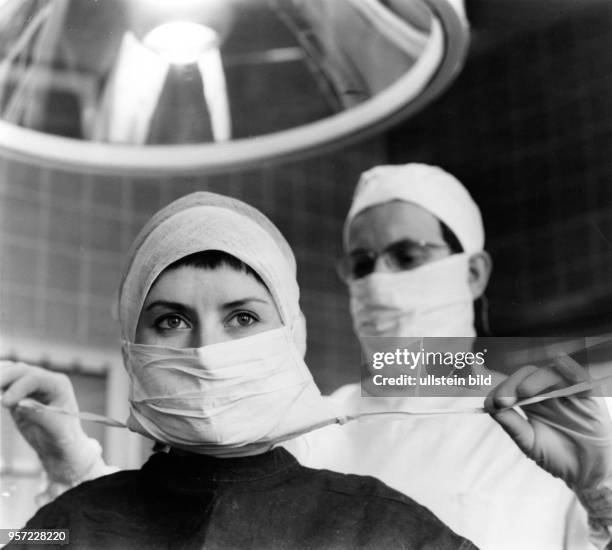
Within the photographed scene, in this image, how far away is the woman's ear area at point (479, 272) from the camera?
1.74 meters

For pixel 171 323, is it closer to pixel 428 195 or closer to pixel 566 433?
pixel 428 195

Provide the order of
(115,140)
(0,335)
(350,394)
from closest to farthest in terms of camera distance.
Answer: (350,394)
(0,335)
(115,140)

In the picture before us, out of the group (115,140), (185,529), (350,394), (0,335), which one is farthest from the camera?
(115,140)

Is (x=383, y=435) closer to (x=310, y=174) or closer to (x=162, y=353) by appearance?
(x=162, y=353)

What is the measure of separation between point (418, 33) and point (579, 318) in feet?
1.87

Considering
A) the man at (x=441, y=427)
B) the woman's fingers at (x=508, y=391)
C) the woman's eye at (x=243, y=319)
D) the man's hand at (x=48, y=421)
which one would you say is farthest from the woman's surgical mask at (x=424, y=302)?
the man's hand at (x=48, y=421)

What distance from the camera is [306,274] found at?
69.1 inches

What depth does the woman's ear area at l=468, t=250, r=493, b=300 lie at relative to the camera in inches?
68.6

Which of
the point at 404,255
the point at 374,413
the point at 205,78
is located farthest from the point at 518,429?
the point at 205,78

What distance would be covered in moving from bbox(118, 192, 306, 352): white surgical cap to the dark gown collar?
187mm

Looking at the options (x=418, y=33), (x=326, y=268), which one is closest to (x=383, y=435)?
(x=326, y=268)

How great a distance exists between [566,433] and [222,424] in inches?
21.3

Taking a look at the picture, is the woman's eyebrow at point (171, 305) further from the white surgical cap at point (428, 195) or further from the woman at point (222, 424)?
the white surgical cap at point (428, 195)

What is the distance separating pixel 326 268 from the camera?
179 cm
